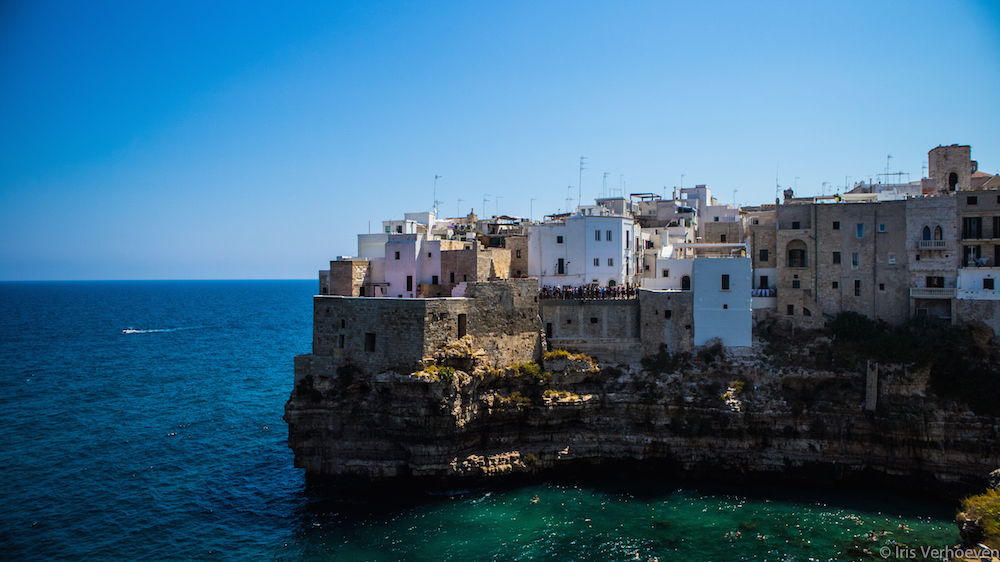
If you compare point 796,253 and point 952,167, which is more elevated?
point 952,167

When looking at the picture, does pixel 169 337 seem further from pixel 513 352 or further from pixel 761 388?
pixel 761 388

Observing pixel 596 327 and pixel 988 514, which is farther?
pixel 596 327

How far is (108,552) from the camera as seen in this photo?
25.5m

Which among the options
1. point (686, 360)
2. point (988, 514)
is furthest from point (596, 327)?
point (988, 514)

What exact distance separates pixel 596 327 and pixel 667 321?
14.7ft

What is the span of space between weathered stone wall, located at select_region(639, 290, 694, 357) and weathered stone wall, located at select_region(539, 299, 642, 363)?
0.62m

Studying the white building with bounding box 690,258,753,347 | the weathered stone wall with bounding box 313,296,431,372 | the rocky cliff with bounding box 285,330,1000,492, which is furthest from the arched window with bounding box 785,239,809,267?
the weathered stone wall with bounding box 313,296,431,372

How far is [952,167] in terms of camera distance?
40.7 metres

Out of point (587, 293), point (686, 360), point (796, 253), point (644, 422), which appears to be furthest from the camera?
point (796, 253)

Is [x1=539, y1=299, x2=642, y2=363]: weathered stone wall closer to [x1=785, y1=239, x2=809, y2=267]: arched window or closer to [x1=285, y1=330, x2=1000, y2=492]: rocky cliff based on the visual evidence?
[x1=285, y1=330, x2=1000, y2=492]: rocky cliff

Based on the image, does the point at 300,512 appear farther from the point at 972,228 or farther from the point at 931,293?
the point at 972,228

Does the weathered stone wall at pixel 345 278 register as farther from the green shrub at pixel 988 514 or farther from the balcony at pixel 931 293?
the balcony at pixel 931 293

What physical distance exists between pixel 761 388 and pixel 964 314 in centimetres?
1299

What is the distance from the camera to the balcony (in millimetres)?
35562
